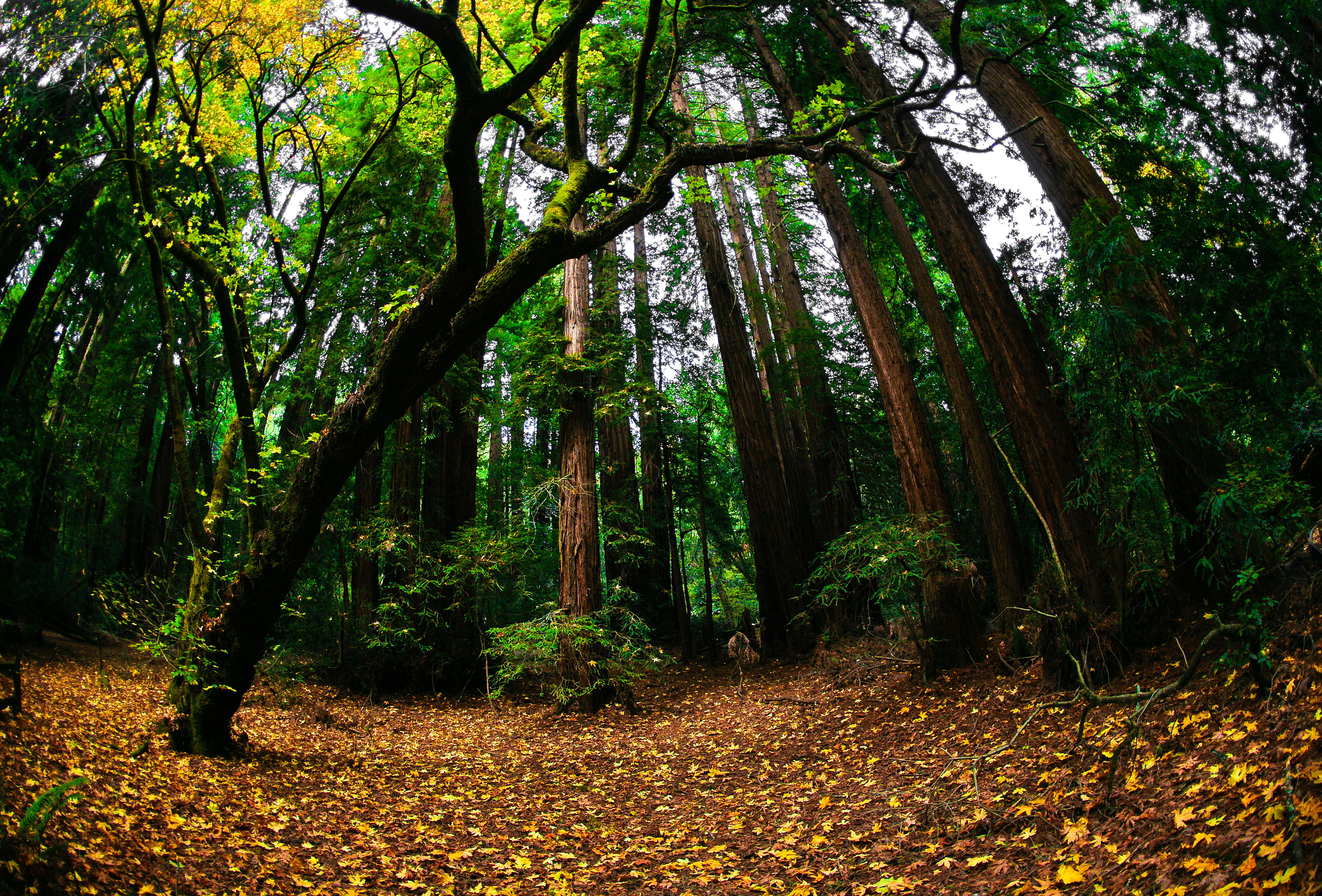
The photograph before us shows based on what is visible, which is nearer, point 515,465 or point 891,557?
point 891,557

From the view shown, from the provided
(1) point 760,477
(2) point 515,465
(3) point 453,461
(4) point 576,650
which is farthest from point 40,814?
(2) point 515,465

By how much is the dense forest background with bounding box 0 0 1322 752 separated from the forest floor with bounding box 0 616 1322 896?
1.72 feet

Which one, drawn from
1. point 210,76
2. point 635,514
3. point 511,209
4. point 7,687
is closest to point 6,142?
point 210,76

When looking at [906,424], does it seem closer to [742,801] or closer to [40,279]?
[742,801]

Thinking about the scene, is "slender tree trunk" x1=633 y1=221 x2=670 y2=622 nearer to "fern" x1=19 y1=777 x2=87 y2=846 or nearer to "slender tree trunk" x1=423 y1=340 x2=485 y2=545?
"slender tree trunk" x1=423 y1=340 x2=485 y2=545

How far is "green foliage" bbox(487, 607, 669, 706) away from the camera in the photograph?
745 centimetres

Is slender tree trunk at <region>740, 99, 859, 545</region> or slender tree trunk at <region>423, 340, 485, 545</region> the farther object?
slender tree trunk at <region>740, 99, 859, 545</region>

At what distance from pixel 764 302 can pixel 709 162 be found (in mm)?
8713

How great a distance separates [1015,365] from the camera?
6.29 metres

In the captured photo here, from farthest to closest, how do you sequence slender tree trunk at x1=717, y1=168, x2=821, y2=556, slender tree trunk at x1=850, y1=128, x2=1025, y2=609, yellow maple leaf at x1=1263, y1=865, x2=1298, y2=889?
1. slender tree trunk at x1=717, y1=168, x2=821, y2=556
2. slender tree trunk at x1=850, y1=128, x2=1025, y2=609
3. yellow maple leaf at x1=1263, y1=865, x2=1298, y2=889

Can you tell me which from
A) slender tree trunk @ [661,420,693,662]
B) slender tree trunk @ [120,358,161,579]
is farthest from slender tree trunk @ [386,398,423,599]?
slender tree trunk @ [120,358,161,579]

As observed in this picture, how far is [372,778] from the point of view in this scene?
17.6ft

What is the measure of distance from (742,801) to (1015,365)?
14.7 ft

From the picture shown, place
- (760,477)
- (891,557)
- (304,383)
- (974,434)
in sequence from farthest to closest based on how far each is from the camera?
(760,477)
(304,383)
(974,434)
(891,557)
